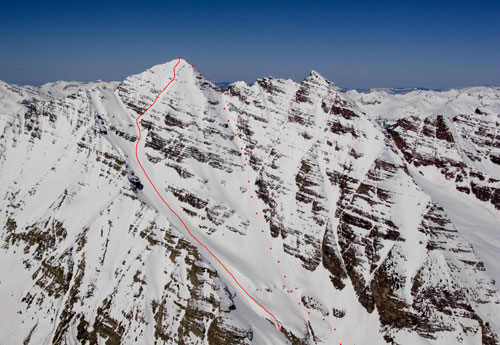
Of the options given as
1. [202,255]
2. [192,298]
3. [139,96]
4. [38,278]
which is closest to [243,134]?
[139,96]

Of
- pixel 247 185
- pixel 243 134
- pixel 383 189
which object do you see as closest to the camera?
pixel 383 189

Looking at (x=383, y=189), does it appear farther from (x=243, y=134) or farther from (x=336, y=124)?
(x=243, y=134)

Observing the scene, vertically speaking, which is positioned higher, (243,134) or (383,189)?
(243,134)

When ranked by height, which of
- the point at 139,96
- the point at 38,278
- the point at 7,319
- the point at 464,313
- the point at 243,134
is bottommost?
the point at 7,319

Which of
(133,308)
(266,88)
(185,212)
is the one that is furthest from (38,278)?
(266,88)

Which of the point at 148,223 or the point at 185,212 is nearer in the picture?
the point at 148,223

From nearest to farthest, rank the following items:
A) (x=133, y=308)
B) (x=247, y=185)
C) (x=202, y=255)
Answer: (x=133, y=308), (x=202, y=255), (x=247, y=185)
